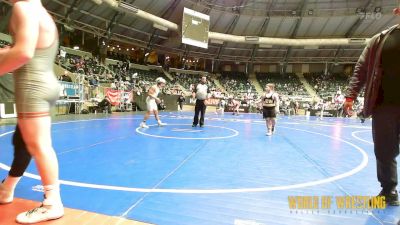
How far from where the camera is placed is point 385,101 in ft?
7.98

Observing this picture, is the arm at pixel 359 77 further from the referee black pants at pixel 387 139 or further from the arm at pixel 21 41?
the arm at pixel 21 41

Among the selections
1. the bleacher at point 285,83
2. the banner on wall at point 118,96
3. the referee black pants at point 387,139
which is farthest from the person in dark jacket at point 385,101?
the bleacher at point 285,83

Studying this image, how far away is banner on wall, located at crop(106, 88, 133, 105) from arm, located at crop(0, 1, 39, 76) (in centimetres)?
1517

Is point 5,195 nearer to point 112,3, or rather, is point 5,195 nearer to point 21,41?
point 21,41

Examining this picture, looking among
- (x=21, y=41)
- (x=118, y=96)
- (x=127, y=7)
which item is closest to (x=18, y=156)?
(x=21, y=41)

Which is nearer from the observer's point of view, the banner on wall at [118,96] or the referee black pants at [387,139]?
the referee black pants at [387,139]

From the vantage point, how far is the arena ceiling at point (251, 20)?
24.8 meters

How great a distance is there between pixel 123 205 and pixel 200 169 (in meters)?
1.54

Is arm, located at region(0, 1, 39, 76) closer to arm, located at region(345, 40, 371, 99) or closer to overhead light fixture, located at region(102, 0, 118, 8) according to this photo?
arm, located at region(345, 40, 371, 99)

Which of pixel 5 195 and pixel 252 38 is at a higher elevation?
pixel 252 38

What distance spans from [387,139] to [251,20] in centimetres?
3048

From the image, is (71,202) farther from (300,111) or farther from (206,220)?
(300,111)

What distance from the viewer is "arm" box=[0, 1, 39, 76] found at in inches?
65.8

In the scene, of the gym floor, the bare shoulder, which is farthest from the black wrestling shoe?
the bare shoulder
